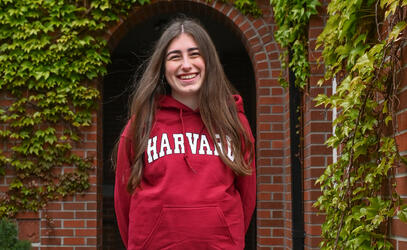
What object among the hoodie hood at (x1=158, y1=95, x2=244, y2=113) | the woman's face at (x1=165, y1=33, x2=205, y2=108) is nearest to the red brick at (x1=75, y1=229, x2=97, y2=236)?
the hoodie hood at (x1=158, y1=95, x2=244, y2=113)

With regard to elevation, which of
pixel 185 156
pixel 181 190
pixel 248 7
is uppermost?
pixel 248 7

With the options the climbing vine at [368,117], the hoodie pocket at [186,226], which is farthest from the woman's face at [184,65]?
the climbing vine at [368,117]

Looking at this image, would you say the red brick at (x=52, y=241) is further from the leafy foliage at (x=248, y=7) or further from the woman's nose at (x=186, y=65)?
the woman's nose at (x=186, y=65)

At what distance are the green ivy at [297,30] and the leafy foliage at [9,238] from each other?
271 cm

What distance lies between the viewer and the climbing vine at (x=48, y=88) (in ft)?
16.6

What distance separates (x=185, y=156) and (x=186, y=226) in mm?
260

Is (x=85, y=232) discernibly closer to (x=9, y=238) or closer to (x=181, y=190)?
(x=9, y=238)

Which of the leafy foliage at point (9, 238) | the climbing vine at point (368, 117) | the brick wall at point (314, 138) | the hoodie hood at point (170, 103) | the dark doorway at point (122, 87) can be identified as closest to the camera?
the climbing vine at point (368, 117)

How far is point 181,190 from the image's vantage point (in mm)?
Answer: 2002

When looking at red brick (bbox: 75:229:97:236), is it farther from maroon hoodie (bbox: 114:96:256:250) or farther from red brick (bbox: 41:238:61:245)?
maroon hoodie (bbox: 114:96:256:250)

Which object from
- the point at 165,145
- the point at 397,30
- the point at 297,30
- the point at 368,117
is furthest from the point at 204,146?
the point at 297,30

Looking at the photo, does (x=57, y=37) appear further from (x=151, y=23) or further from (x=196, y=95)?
(x=196, y=95)

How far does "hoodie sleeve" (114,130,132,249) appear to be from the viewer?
7.13 feet

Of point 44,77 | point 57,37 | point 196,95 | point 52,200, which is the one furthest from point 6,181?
point 196,95
